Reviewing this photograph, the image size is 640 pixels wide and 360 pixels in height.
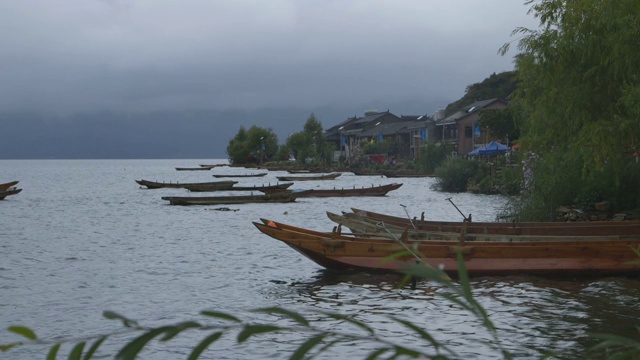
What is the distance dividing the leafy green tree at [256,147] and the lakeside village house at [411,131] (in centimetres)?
1305

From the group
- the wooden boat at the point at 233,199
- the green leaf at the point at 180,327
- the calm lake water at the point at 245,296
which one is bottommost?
the calm lake water at the point at 245,296

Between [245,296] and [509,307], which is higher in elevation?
[509,307]

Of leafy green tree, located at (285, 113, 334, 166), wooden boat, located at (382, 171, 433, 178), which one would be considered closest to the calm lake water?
wooden boat, located at (382, 171, 433, 178)

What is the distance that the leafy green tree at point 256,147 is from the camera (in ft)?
517

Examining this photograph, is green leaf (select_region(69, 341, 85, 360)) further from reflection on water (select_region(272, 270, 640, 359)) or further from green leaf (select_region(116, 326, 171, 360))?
reflection on water (select_region(272, 270, 640, 359))

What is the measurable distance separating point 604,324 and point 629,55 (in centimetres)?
718

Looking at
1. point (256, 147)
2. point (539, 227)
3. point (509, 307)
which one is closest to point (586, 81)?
point (539, 227)

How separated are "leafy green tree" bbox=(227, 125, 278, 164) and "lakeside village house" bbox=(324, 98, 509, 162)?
1305cm

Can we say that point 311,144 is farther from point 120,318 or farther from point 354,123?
point 120,318

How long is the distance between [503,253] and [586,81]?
5.31m

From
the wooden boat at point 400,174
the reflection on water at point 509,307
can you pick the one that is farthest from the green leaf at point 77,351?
the wooden boat at point 400,174

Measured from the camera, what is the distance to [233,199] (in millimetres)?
50906

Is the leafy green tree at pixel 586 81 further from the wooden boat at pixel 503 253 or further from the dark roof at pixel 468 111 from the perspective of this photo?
the dark roof at pixel 468 111

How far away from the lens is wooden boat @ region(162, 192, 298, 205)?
49.9m
